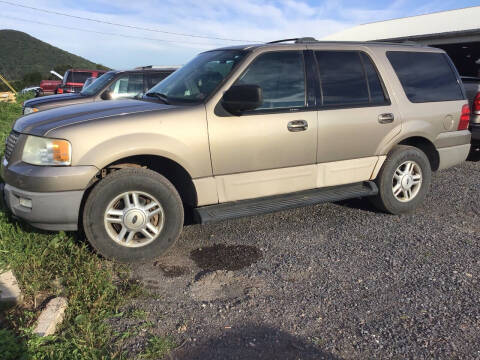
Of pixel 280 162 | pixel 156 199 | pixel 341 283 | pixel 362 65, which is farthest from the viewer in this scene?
pixel 362 65

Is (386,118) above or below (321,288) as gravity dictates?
above

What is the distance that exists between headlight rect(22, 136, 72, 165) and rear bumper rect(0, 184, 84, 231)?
0.82ft

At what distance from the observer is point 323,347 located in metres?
2.56

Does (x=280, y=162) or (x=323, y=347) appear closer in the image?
(x=323, y=347)

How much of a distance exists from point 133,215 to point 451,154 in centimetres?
378

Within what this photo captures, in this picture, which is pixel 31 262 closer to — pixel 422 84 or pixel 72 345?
pixel 72 345

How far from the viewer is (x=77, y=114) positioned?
3701 mm

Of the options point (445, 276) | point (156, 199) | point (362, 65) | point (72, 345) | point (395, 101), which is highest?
point (362, 65)

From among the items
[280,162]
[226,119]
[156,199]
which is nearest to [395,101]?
[280,162]

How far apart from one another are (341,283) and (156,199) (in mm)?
1664

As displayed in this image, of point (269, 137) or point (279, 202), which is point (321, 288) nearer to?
point (279, 202)

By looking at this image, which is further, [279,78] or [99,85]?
[99,85]

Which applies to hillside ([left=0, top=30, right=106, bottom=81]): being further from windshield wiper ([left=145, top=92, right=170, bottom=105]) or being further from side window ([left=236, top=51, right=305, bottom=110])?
side window ([left=236, top=51, right=305, bottom=110])

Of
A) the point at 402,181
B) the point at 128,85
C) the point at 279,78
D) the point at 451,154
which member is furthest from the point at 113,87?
the point at 451,154
